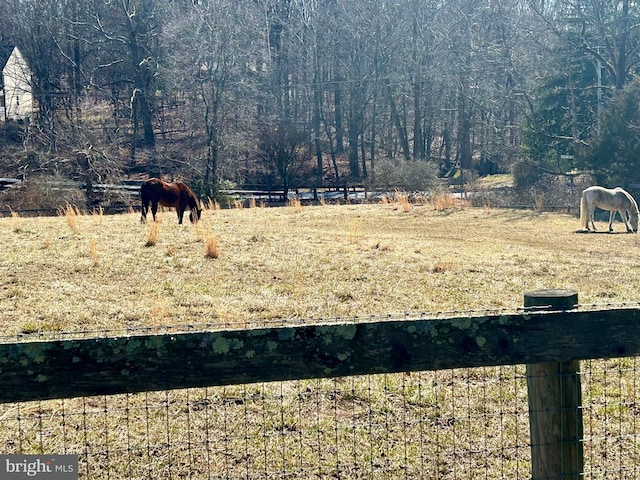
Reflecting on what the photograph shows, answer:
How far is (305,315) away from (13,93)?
5169cm

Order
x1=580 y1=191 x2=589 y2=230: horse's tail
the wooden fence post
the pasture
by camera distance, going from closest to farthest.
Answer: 1. the wooden fence post
2. the pasture
3. x1=580 y1=191 x2=589 y2=230: horse's tail

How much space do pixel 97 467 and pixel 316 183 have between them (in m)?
46.1

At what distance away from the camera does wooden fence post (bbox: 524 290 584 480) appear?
319 centimetres

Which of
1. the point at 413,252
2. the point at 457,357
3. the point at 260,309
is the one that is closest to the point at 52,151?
the point at 413,252

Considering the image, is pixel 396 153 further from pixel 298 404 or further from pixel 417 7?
pixel 298 404

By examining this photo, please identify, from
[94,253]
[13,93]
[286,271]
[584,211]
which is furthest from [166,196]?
[13,93]

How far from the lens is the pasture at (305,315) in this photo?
473cm

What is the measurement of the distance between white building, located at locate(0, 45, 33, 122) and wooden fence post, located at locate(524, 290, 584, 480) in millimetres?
53822

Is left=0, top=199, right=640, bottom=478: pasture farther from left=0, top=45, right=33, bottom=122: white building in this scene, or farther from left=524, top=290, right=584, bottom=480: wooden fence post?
left=0, top=45, right=33, bottom=122: white building

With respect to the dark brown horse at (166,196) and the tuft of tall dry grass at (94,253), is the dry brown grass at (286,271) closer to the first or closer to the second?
the tuft of tall dry grass at (94,253)

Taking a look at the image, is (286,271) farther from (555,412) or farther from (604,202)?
(604,202)

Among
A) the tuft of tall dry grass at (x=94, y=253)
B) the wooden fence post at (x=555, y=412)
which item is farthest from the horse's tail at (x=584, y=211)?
the wooden fence post at (x=555, y=412)

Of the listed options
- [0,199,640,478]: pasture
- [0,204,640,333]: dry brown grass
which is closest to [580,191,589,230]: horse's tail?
[0,199,640,478]: pasture

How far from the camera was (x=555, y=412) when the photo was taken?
3.21 metres
